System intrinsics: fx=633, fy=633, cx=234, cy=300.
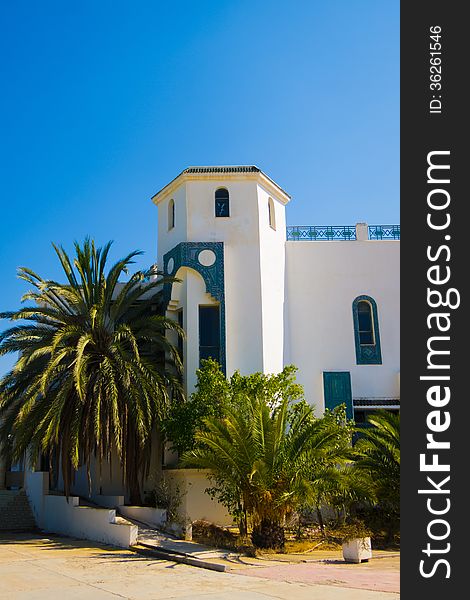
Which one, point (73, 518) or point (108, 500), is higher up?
point (108, 500)

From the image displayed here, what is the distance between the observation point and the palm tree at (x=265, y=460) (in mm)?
14977

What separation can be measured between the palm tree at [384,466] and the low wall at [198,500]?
172 inches

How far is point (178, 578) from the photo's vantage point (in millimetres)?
11688

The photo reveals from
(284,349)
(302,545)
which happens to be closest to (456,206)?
(302,545)

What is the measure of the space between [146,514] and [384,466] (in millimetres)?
6836

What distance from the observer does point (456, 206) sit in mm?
5875

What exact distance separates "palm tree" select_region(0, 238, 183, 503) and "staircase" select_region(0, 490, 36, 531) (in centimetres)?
328

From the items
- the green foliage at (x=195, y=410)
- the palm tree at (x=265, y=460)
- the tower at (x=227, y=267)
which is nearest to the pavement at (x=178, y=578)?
the palm tree at (x=265, y=460)

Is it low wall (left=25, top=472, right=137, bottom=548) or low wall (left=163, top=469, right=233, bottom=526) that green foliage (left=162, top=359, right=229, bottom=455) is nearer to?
low wall (left=163, top=469, right=233, bottom=526)

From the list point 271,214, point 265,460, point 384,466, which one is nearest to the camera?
point 265,460

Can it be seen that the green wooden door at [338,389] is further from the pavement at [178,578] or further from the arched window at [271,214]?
the pavement at [178,578]

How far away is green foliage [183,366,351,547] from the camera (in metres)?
15.0

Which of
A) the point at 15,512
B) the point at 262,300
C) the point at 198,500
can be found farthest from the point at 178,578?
the point at 15,512

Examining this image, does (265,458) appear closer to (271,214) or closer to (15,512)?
(271,214)
